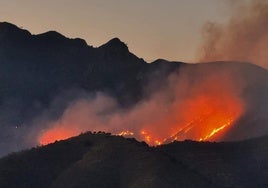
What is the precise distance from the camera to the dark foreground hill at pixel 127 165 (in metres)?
116

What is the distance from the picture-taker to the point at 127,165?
123 metres

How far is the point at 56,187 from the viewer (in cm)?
11662

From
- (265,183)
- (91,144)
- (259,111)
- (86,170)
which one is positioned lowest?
(265,183)

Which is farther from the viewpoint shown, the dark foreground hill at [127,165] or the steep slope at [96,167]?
the dark foreground hill at [127,165]

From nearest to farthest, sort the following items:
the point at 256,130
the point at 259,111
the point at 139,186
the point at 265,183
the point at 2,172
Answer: the point at 139,186, the point at 2,172, the point at 265,183, the point at 256,130, the point at 259,111

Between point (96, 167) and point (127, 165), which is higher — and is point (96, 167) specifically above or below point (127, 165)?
above

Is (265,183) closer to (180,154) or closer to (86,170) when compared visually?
(180,154)

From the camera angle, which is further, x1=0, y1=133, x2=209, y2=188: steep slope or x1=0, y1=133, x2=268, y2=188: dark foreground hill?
x1=0, y1=133, x2=268, y2=188: dark foreground hill

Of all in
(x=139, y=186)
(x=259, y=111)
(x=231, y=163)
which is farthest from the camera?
(x=259, y=111)

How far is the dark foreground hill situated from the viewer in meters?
116

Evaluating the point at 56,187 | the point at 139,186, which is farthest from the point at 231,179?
the point at 56,187

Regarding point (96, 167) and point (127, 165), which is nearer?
point (96, 167)

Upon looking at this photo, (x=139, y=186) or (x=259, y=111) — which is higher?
(x=259, y=111)

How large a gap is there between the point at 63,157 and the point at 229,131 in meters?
72.6
